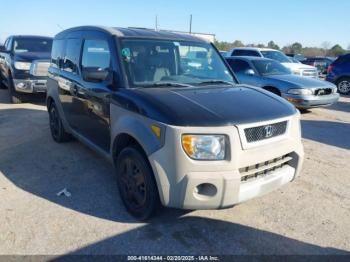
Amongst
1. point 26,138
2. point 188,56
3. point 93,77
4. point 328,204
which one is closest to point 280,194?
point 328,204

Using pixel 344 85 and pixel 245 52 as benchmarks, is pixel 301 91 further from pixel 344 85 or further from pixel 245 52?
pixel 245 52

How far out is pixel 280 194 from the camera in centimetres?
407

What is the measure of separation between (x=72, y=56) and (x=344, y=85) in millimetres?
12633

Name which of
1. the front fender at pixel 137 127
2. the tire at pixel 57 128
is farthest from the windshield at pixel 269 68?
the front fender at pixel 137 127

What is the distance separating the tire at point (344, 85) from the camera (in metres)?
13.8

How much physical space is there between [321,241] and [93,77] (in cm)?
285

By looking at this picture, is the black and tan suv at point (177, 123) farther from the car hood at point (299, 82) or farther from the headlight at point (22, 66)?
the headlight at point (22, 66)

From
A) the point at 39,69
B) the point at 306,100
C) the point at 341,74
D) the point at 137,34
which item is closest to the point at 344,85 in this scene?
the point at 341,74

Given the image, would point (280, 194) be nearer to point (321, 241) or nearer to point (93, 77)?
point (321, 241)

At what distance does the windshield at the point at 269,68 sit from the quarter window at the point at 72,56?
19.5ft

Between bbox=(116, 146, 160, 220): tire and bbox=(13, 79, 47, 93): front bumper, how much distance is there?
678 cm

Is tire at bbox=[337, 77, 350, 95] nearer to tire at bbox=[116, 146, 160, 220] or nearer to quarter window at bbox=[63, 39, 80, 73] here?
quarter window at bbox=[63, 39, 80, 73]

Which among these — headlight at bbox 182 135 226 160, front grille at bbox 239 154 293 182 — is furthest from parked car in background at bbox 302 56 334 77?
headlight at bbox 182 135 226 160

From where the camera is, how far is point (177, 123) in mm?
2770
